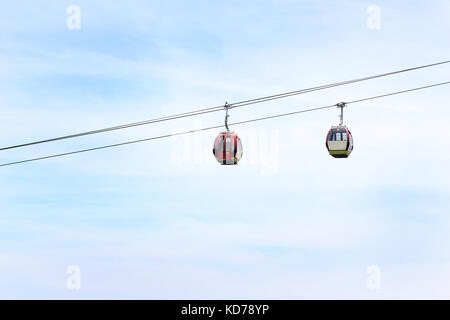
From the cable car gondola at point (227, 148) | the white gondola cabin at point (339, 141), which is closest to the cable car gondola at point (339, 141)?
the white gondola cabin at point (339, 141)

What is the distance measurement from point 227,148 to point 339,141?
3.80 metres

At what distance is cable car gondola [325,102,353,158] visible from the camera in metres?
22.4

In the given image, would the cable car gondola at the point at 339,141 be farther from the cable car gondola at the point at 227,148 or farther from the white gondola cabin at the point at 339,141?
the cable car gondola at the point at 227,148

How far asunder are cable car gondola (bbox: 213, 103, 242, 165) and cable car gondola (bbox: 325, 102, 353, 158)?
3084mm

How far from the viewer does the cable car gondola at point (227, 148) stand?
21891 millimetres

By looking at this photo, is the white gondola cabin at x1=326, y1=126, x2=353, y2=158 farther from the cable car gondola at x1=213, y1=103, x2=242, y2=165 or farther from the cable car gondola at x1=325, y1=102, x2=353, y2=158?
the cable car gondola at x1=213, y1=103, x2=242, y2=165

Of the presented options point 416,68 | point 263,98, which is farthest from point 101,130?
point 416,68

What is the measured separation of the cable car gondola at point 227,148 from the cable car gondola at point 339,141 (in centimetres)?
308

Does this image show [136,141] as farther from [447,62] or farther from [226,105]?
[447,62]

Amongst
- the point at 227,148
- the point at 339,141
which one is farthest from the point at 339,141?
the point at 227,148

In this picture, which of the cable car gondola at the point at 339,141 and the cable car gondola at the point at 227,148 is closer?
the cable car gondola at the point at 227,148

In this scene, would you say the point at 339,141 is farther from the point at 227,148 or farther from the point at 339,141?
the point at 227,148

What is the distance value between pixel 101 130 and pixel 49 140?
68.5 inches

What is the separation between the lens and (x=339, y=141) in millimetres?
22469
